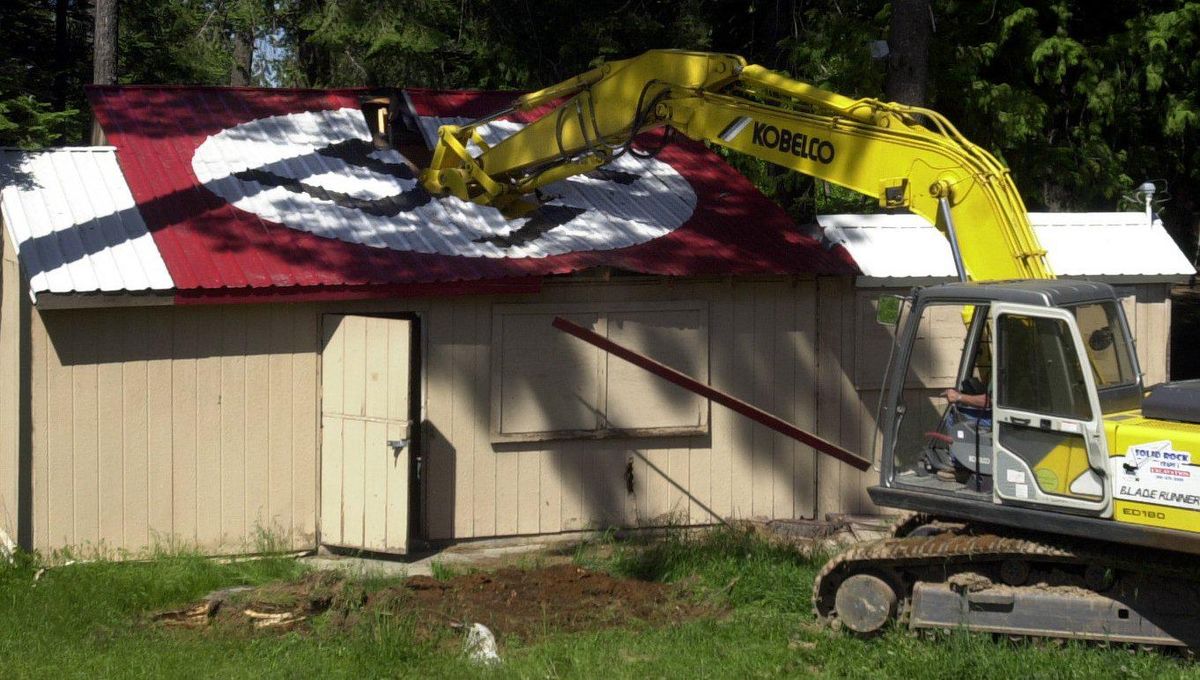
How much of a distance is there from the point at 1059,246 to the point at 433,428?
640 cm

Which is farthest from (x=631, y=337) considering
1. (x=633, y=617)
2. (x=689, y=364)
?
(x=633, y=617)

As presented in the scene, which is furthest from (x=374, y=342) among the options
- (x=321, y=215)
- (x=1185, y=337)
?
(x=1185, y=337)

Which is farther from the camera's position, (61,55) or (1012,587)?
(61,55)

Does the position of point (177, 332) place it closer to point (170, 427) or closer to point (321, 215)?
point (170, 427)

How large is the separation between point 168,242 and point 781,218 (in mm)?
5783

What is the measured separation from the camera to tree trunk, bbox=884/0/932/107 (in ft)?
44.9

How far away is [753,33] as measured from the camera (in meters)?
21.0

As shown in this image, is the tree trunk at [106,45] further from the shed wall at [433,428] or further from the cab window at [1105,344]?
the cab window at [1105,344]

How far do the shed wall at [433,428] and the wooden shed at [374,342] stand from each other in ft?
0.06

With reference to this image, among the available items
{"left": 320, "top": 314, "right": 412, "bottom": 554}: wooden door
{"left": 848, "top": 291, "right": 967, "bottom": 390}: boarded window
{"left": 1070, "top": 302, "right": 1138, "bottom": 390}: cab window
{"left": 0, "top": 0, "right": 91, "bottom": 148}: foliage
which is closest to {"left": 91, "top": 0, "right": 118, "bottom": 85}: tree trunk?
{"left": 0, "top": 0, "right": 91, "bottom": 148}: foliage

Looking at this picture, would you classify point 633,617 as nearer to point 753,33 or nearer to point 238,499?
point 238,499

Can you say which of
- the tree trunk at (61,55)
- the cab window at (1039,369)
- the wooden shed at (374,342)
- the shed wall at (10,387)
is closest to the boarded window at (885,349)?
the wooden shed at (374,342)

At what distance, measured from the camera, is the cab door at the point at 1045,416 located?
7625 mm

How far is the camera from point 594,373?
38.7 ft
